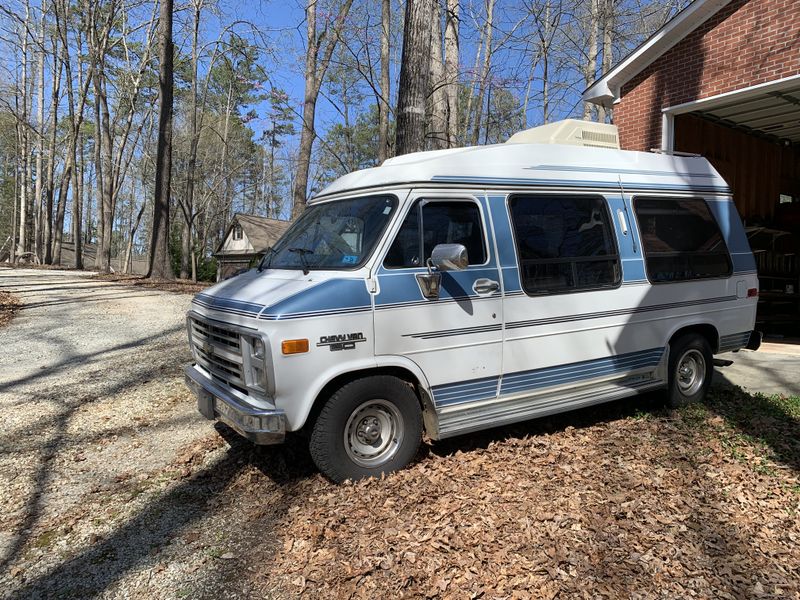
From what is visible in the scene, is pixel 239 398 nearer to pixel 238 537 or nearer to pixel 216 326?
pixel 216 326

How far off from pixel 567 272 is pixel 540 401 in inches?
44.7

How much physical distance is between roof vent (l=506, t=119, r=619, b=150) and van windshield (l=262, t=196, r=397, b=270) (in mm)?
2038

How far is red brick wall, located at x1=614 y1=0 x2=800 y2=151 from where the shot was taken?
842 centimetres

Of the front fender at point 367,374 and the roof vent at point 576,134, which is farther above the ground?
the roof vent at point 576,134

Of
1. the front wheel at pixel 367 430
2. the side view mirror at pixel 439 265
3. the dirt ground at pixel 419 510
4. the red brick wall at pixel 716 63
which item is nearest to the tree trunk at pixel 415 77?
the side view mirror at pixel 439 265

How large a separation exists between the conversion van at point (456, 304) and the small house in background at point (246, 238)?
33559mm

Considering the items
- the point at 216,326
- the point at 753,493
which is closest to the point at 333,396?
the point at 216,326

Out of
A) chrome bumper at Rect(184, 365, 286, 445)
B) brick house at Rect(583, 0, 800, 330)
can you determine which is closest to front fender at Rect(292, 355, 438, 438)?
chrome bumper at Rect(184, 365, 286, 445)

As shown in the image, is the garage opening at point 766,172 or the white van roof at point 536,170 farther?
the garage opening at point 766,172

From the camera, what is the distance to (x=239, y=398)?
389cm

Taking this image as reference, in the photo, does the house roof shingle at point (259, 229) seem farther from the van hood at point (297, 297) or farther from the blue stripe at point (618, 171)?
the van hood at point (297, 297)

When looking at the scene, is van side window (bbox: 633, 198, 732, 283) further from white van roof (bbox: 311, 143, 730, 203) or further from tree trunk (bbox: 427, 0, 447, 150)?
tree trunk (bbox: 427, 0, 447, 150)

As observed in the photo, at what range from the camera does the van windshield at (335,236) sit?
4.13 metres

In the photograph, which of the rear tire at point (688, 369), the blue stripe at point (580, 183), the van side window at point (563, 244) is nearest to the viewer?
the blue stripe at point (580, 183)
